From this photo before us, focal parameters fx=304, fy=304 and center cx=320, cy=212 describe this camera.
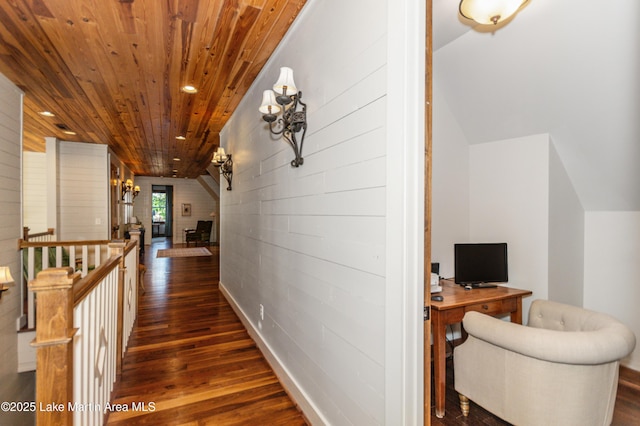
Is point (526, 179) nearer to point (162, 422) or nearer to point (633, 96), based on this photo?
point (633, 96)

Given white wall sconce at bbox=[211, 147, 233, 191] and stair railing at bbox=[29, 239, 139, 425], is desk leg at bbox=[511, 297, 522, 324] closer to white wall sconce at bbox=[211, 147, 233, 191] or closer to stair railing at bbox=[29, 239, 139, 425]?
stair railing at bbox=[29, 239, 139, 425]

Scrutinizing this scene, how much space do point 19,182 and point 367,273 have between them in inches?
164

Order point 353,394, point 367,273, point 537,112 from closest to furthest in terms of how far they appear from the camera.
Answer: point 367,273, point 353,394, point 537,112

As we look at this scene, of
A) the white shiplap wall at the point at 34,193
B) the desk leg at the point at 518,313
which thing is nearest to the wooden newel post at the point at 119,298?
the desk leg at the point at 518,313

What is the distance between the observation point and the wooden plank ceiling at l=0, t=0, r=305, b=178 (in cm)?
191

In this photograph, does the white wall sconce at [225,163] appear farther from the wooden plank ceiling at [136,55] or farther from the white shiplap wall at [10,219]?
the white shiplap wall at [10,219]

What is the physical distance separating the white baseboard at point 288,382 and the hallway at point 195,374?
5 centimetres

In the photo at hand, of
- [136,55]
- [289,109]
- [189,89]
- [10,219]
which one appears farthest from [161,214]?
[289,109]

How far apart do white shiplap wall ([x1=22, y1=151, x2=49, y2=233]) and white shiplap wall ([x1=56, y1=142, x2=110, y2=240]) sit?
1.08m

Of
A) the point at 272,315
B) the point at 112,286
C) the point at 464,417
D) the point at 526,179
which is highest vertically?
the point at 526,179

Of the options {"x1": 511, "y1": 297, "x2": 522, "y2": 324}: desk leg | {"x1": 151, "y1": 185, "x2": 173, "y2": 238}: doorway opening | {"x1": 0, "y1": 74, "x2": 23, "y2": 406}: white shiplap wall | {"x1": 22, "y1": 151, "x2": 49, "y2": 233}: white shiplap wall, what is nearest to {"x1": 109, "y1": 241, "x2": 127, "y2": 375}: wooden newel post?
{"x1": 0, "y1": 74, "x2": 23, "y2": 406}: white shiplap wall

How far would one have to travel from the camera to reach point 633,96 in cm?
180

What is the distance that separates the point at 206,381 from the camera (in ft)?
7.63

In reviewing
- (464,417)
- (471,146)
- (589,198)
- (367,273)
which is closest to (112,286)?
(367,273)
